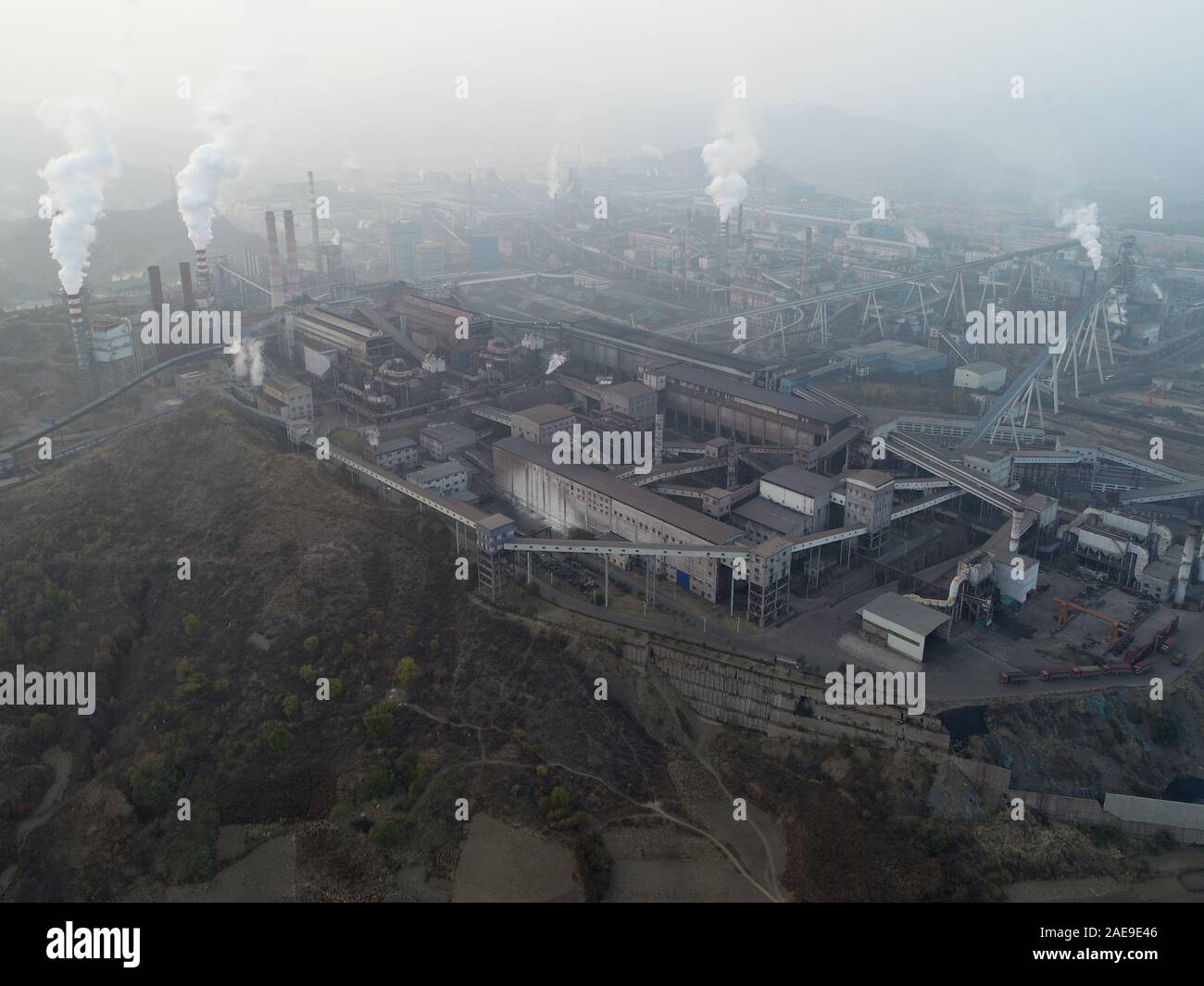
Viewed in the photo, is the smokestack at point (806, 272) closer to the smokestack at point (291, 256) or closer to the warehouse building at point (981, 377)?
the warehouse building at point (981, 377)

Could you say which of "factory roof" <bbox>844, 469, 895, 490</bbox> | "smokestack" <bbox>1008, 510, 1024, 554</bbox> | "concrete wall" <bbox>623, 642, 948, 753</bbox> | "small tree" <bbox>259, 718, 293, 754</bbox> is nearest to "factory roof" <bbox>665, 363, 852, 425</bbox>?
"factory roof" <bbox>844, 469, 895, 490</bbox>

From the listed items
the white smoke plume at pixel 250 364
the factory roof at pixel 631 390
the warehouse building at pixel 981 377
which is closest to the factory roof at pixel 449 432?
the factory roof at pixel 631 390

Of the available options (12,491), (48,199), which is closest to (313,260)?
(48,199)

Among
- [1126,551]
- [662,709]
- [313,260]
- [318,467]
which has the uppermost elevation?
[313,260]

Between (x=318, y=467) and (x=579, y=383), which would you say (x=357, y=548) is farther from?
(x=579, y=383)

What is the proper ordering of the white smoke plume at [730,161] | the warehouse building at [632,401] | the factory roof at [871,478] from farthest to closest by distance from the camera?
the white smoke plume at [730,161], the warehouse building at [632,401], the factory roof at [871,478]

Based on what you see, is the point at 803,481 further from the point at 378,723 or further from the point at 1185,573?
the point at 378,723

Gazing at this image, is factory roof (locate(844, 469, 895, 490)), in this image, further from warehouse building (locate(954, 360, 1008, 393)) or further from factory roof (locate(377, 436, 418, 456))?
warehouse building (locate(954, 360, 1008, 393))
